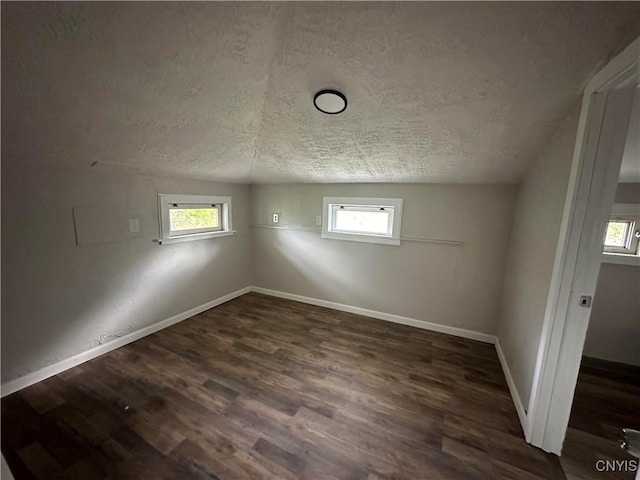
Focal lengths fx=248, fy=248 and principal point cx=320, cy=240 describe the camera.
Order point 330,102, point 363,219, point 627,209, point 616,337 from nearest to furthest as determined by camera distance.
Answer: point 330,102 → point 627,209 → point 616,337 → point 363,219

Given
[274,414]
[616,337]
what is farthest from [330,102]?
[616,337]

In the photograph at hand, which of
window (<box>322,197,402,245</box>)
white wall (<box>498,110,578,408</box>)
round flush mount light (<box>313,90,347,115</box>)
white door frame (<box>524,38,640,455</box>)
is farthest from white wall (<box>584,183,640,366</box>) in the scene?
round flush mount light (<box>313,90,347,115</box>)

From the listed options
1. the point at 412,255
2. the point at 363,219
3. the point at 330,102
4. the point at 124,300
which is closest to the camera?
the point at 330,102

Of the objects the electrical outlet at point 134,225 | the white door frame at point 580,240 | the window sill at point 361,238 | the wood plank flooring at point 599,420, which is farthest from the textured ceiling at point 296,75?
the wood plank flooring at point 599,420

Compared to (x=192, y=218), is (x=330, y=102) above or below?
above

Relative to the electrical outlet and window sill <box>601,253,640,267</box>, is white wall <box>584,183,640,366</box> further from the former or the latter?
the electrical outlet

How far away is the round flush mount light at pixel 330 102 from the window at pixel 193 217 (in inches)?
74.7

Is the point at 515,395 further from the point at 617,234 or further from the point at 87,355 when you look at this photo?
the point at 87,355

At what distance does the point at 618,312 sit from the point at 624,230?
683 mm

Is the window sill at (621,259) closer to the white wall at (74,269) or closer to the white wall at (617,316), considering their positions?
the white wall at (617,316)

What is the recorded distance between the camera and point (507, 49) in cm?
109

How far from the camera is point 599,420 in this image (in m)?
1.61

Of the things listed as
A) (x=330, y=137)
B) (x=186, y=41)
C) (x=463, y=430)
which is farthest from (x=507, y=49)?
(x=463, y=430)

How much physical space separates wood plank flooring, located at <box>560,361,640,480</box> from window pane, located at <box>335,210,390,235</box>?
2.02 m
